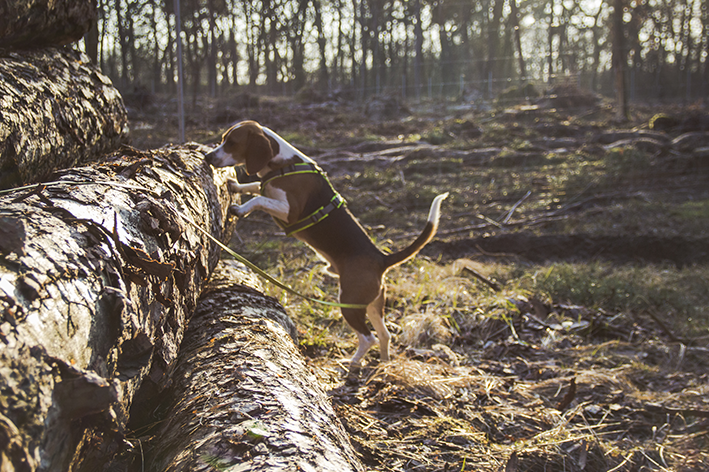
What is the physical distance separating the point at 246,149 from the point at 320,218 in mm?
698

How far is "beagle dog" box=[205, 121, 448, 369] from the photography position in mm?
3240

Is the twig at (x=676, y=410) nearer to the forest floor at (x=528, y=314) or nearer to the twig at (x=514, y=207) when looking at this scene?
the forest floor at (x=528, y=314)

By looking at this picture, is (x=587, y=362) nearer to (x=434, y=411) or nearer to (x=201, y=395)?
(x=434, y=411)

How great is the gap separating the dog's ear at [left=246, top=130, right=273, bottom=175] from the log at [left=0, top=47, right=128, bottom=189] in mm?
832

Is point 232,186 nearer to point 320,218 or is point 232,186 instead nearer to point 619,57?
point 320,218

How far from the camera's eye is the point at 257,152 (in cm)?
326

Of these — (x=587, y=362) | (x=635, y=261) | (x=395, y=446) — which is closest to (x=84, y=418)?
(x=395, y=446)

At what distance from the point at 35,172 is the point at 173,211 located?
30.9 inches

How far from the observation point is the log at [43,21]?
2.26 meters

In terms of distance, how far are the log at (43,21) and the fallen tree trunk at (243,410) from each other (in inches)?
66.2

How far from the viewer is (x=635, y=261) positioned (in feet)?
18.5

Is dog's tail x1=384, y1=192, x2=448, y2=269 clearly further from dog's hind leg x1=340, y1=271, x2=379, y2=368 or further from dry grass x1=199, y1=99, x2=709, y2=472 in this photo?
dry grass x1=199, y1=99, x2=709, y2=472

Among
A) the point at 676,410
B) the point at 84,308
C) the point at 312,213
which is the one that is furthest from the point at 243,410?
the point at 676,410

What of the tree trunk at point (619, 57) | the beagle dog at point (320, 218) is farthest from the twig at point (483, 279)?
the tree trunk at point (619, 57)
